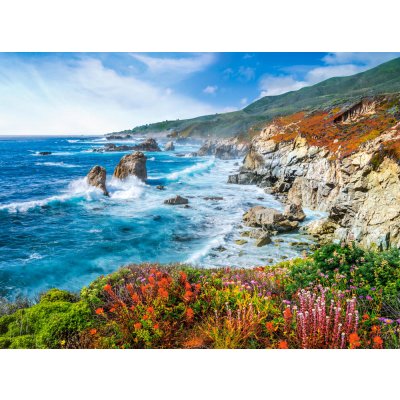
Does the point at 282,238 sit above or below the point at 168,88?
below

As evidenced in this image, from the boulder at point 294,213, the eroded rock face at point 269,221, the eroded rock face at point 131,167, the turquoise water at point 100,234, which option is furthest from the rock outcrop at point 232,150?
the eroded rock face at point 269,221

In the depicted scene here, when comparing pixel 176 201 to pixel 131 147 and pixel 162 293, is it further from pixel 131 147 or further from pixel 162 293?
pixel 131 147

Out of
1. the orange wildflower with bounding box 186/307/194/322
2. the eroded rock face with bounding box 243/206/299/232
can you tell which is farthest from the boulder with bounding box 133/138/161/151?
the orange wildflower with bounding box 186/307/194/322

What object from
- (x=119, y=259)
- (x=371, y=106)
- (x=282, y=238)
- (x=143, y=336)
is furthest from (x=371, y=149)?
(x=143, y=336)

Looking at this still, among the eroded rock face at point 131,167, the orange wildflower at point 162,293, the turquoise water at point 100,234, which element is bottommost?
the turquoise water at point 100,234

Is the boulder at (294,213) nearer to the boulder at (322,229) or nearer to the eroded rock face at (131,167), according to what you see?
the boulder at (322,229)

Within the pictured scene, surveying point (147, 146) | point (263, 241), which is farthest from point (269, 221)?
point (147, 146)

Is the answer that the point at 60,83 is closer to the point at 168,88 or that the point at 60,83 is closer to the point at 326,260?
the point at 168,88
